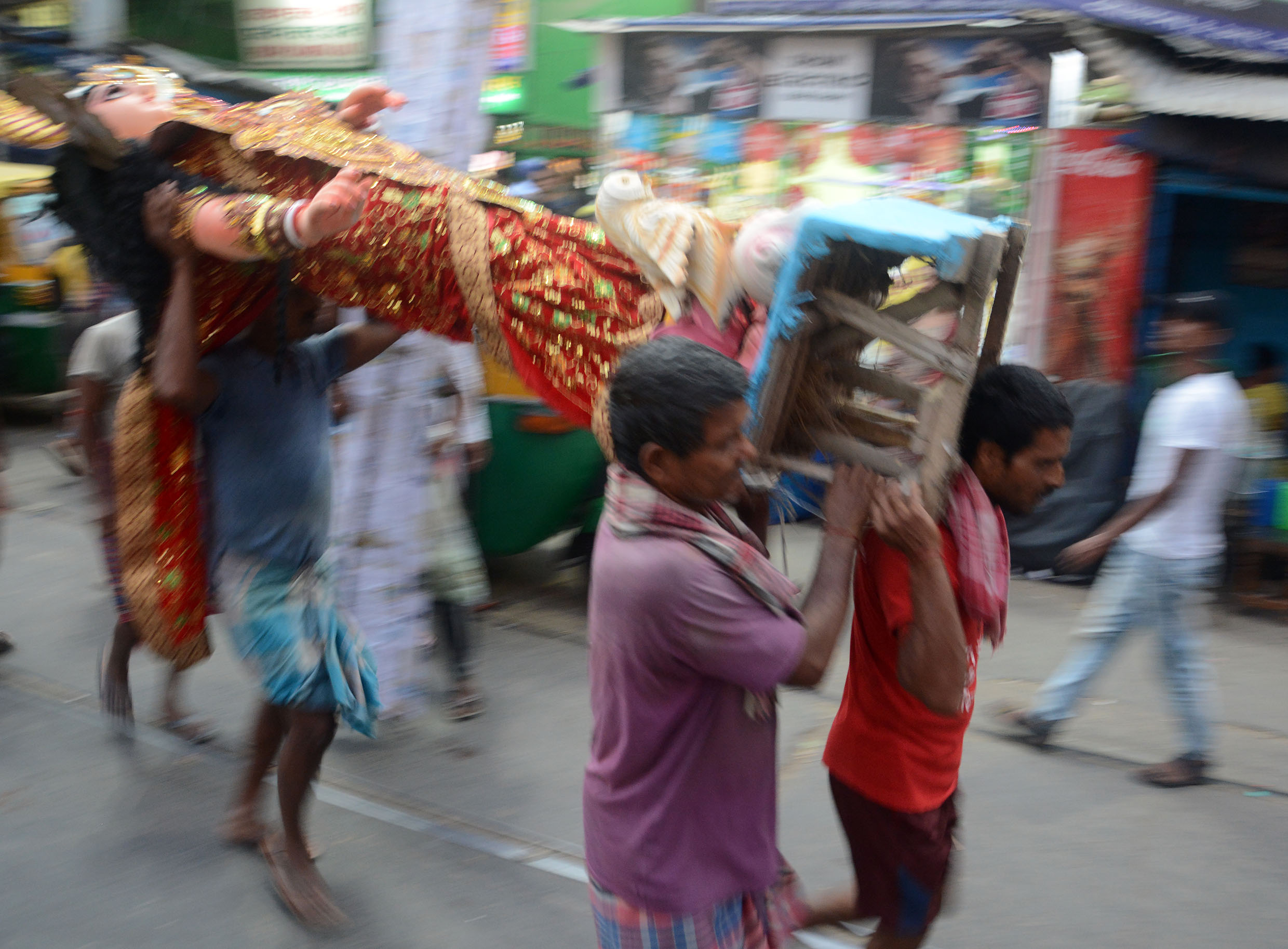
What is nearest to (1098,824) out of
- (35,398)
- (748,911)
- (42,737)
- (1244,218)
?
(748,911)

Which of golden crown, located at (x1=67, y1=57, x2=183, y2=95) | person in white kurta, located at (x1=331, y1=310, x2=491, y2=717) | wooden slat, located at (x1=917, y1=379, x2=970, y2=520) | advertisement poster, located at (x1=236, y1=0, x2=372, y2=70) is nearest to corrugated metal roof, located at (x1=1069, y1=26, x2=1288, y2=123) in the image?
person in white kurta, located at (x1=331, y1=310, x2=491, y2=717)

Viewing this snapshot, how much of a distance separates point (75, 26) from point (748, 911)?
11751 millimetres

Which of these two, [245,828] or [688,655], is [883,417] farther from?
[245,828]

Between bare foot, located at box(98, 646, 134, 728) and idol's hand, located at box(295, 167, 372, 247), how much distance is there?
263cm

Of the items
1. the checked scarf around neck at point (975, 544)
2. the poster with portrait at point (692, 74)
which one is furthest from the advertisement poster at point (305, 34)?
the checked scarf around neck at point (975, 544)

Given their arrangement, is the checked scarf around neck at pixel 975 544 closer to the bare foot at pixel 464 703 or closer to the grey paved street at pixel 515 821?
the grey paved street at pixel 515 821

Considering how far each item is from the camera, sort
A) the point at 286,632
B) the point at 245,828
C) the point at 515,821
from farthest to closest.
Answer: the point at 515,821 < the point at 245,828 < the point at 286,632

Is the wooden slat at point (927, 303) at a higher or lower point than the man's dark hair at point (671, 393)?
higher

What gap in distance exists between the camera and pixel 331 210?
7.41 ft

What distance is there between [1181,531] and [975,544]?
229 centimetres

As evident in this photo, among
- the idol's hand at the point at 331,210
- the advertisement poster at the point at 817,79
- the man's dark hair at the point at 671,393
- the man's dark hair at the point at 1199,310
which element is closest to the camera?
the man's dark hair at the point at 671,393

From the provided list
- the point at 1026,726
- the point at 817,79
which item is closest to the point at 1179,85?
the point at 817,79

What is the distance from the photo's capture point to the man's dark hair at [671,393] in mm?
1777

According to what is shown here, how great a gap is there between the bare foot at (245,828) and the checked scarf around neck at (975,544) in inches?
96.0
